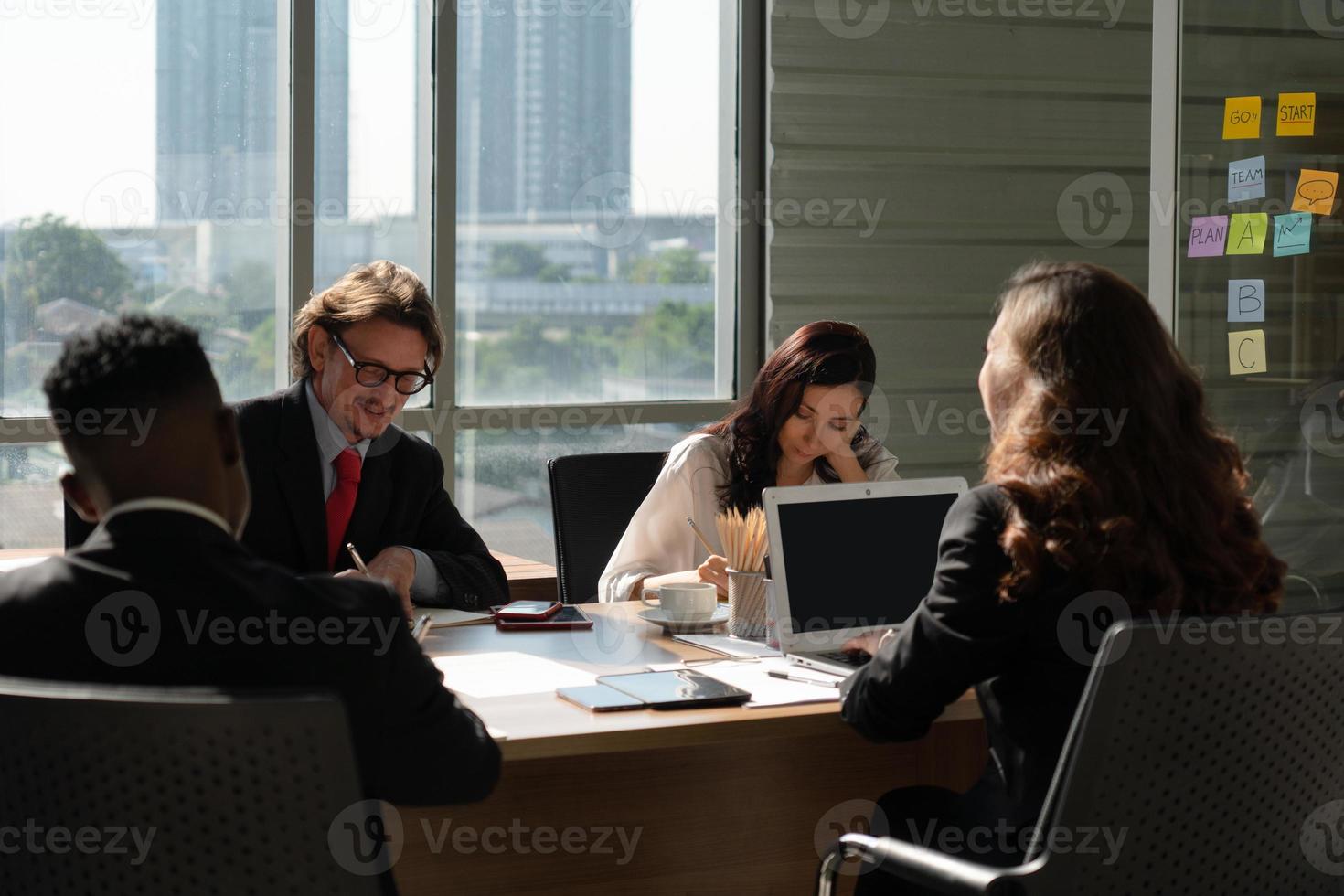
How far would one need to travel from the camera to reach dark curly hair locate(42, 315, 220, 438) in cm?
129

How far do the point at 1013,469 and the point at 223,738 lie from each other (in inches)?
37.6

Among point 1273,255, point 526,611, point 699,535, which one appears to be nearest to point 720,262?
point 1273,255

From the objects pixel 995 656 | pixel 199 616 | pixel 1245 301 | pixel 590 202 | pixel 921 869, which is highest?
pixel 590 202

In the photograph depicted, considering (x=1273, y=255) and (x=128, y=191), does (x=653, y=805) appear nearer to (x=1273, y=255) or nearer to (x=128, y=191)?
(x=1273, y=255)

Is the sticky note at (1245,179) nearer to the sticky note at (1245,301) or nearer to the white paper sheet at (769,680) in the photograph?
the sticky note at (1245,301)

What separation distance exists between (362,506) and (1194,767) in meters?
1.66

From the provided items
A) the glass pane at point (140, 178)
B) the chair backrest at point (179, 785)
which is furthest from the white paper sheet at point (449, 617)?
the glass pane at point (140, 178)

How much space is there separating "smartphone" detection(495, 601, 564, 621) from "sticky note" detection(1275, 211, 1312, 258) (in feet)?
6.55

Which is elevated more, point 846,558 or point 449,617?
point 846,558

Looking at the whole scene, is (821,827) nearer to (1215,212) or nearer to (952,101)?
(1215,212)

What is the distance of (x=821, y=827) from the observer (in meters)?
2.29

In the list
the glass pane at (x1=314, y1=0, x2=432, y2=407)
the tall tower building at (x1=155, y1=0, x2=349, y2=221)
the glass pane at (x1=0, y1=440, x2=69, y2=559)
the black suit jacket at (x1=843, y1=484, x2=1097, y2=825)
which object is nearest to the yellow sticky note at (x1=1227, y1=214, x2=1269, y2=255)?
the black suit jacket at (x1=843, y1=484, x2=1097, y2=825)

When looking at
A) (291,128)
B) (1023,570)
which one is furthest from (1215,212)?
(291,128)

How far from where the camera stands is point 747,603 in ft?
7.65
